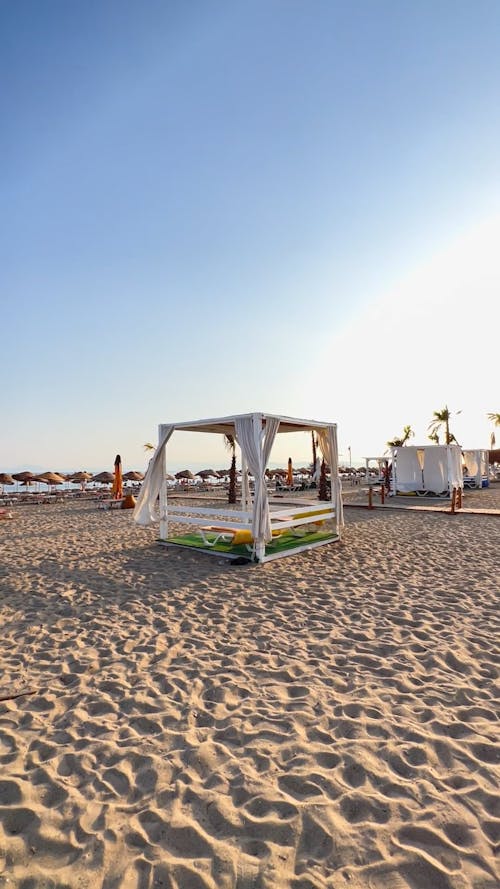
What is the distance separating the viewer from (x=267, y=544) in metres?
9.55

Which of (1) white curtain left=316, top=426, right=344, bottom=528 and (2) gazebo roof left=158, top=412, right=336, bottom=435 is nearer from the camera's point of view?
(2) gazebo roof left=158, top=412, right=336, bottom=435

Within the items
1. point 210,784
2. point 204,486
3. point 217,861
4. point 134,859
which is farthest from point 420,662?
point 204,486

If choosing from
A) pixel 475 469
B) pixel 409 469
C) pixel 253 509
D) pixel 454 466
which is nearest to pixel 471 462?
pixel 475 469

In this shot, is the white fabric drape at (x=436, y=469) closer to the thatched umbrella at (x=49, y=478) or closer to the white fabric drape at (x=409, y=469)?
the white fabric drape at (x=409, y=469)

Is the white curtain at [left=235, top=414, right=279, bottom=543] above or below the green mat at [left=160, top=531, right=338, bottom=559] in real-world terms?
above

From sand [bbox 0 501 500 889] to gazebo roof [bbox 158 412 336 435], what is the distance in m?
3.70

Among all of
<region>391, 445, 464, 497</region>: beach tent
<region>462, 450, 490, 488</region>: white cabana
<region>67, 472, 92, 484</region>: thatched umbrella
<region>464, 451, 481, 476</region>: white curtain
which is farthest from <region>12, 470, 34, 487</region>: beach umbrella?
<region>464, 451, 481, 476</region>: white curtain

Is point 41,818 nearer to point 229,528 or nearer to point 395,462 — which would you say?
point 229,528

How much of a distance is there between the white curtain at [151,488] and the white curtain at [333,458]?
3.82 m

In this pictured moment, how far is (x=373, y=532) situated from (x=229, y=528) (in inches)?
175

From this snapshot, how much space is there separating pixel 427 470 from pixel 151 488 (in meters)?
17.5

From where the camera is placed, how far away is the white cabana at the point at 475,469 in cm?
2861

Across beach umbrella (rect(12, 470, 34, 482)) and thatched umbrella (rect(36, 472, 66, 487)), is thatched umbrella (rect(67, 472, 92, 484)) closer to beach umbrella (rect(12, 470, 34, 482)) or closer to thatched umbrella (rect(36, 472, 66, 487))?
thatched umbrella (rect(36, 472, 66, 487))

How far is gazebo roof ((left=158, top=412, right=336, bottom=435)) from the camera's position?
29.8 feet
